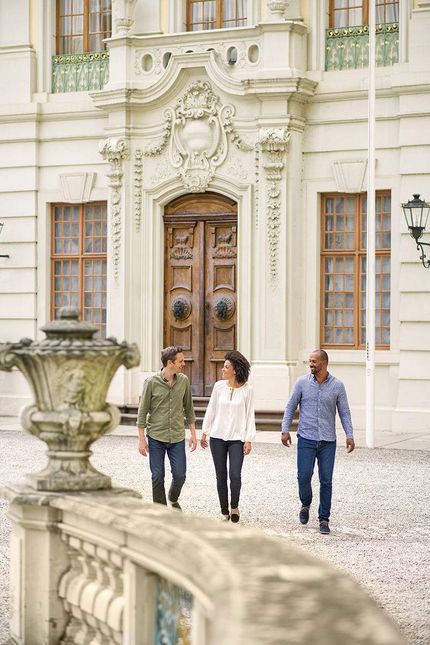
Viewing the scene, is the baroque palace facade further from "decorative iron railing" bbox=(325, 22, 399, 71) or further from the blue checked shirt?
the blue checked shirt

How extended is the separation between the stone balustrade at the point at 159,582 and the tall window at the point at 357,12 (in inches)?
660

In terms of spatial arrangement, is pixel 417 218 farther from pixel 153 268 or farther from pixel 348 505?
pixel 348 505

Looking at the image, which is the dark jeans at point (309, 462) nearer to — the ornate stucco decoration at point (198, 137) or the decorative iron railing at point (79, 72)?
the ornate stucco decoration at point (198, 137)

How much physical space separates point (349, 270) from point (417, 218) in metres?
Answer: 1.78

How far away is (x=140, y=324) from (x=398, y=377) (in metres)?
4.66

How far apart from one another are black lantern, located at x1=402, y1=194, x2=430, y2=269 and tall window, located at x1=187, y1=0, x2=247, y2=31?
4.60 metres

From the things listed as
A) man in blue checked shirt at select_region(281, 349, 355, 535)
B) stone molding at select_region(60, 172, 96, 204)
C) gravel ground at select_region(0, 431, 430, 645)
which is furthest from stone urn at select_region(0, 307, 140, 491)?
stone molding at select_region(60, 172, 96, 204)

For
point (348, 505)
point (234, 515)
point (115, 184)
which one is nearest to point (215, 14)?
point (115, 184)

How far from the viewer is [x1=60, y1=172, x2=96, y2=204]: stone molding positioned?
25.4 metres

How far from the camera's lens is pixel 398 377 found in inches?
894

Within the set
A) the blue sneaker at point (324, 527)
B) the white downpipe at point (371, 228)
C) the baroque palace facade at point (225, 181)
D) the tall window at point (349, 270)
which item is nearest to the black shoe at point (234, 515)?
the blue sneaker at point (324, 527)

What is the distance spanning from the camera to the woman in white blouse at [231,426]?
12992 mm

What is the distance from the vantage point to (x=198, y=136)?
24062 millimetres

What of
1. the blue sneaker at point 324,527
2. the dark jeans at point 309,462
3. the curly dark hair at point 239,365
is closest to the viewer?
the blue sneaker at point 324,527
